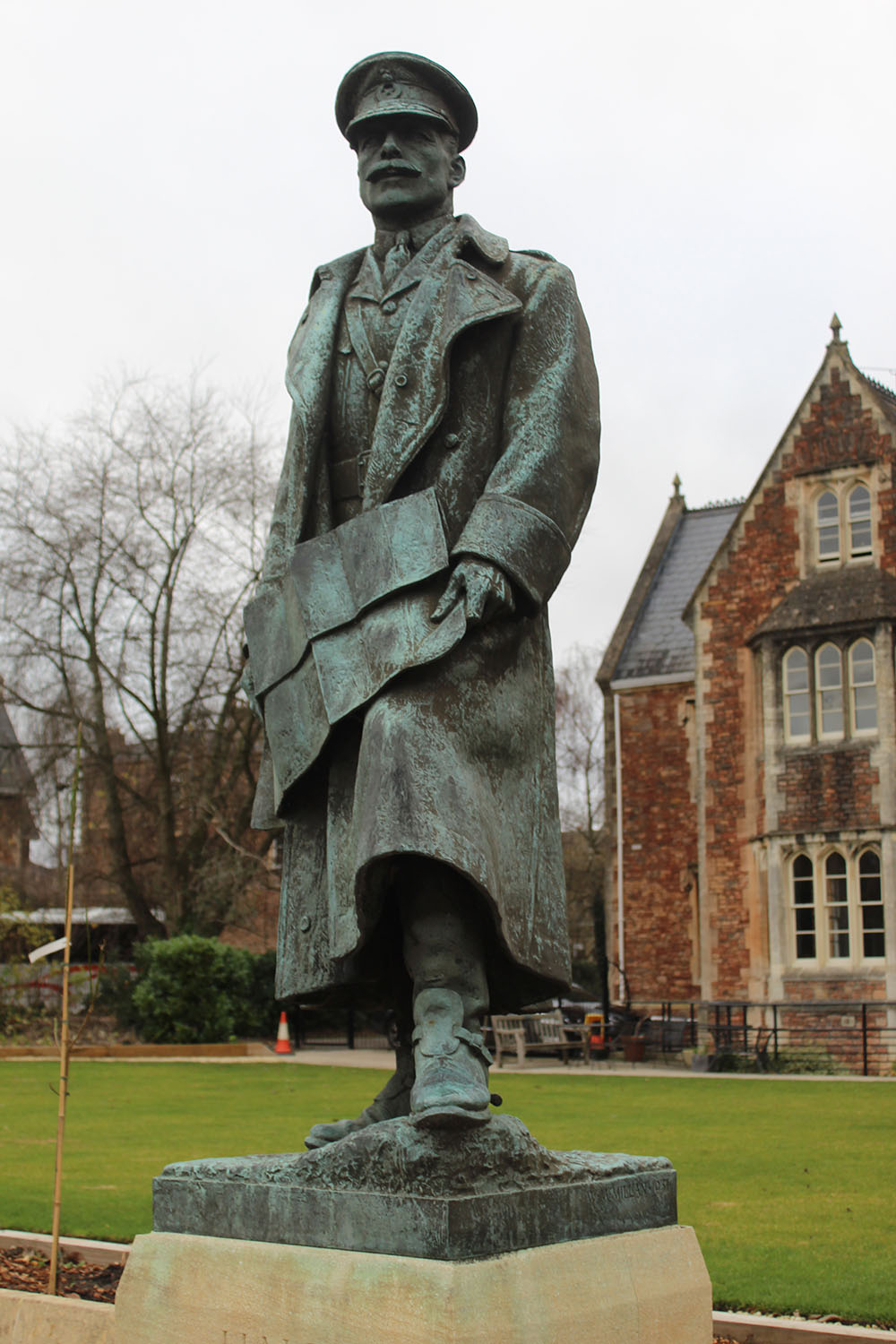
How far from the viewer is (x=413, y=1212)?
10.3ft

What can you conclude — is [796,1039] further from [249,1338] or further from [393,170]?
[249,1338]

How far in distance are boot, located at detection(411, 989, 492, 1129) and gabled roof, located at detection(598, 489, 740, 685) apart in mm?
30809

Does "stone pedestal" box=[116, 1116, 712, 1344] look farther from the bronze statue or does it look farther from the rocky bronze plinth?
the bronze statue

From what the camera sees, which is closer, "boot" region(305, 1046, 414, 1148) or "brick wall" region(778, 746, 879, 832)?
"boot" region(305, 1046, 414, 1148)

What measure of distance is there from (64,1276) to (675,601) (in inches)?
1232

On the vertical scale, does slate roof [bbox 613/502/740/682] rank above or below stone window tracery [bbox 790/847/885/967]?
above

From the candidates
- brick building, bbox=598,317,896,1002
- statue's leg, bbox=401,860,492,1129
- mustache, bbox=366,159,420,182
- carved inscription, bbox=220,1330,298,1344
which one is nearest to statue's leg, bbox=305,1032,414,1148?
statue's leg, bbox=401,860,492,1129

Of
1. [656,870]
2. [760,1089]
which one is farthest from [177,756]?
[760,1089]

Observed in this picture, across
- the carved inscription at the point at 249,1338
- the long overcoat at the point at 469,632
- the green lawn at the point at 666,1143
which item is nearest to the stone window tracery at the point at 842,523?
the green lawn at the point at 666,1143

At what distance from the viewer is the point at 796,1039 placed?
25.9m

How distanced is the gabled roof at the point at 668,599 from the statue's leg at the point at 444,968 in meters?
30.7

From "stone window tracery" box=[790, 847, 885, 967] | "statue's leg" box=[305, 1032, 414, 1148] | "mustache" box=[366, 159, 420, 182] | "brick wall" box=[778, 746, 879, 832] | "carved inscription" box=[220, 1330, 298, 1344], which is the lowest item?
"carved inscription" box=[220, 1330, 298, 1344]

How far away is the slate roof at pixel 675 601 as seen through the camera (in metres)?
34.8

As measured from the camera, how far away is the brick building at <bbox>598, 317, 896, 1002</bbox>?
26.8 metres
